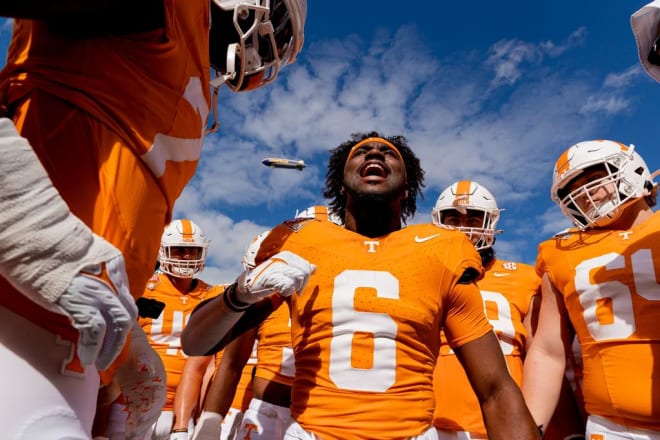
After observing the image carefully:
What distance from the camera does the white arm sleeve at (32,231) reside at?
0.79 meters

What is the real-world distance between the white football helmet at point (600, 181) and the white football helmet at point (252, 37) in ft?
7.01

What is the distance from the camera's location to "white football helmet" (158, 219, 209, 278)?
6.26 m

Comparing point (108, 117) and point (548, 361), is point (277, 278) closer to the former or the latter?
point (108, 117)

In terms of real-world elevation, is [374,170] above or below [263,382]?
above

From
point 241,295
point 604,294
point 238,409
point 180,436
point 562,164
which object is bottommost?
point 180,436

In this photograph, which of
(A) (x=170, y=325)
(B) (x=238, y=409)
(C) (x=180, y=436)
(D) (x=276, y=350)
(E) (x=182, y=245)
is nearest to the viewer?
(D) (x=276, y=350)

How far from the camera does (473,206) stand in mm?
4535

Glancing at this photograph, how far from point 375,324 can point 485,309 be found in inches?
70.1

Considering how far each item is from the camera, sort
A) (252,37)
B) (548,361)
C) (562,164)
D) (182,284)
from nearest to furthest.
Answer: (252,37), (548,361), (562,164), (182,284)

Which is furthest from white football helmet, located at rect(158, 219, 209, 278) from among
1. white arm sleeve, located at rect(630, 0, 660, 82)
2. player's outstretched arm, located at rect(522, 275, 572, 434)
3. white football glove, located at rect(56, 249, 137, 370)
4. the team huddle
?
white football glove, located at rect(56, 249, 137, 370)

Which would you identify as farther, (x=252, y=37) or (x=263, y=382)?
(x=263, y=382)

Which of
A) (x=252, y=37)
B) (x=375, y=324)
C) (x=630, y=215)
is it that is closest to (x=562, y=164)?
(x=630, y=215)

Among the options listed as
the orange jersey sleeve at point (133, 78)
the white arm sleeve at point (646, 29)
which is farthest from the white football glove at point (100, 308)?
the white arm sleeve at point (646, 29)

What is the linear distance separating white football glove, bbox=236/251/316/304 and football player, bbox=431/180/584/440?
1.75m
